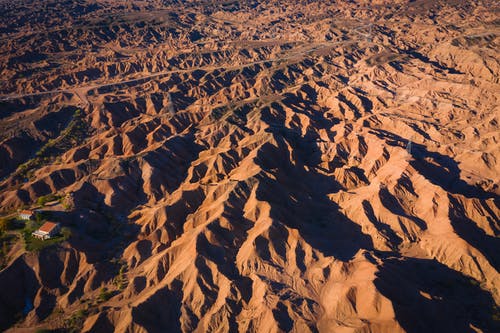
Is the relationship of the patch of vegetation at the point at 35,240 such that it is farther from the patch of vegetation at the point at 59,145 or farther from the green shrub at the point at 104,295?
the patch of vegetation at the point at 59,145

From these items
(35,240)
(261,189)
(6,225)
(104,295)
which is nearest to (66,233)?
(35,240)

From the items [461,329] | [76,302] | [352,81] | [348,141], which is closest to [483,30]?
[352,81]

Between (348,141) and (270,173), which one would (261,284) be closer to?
(270,173)

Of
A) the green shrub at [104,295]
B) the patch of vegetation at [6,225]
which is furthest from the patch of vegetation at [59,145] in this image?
the green shrub at [104,295]

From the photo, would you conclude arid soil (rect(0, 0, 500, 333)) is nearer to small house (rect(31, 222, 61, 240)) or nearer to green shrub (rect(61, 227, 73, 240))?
green shrub (rect(61, 227, 73, 240))

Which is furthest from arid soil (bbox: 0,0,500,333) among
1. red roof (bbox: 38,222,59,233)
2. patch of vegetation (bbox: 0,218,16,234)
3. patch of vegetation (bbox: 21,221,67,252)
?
patch of vegetation (bbox: 0,218,16,234)

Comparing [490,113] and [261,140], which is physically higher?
[490,113]
